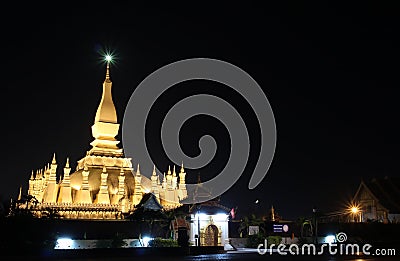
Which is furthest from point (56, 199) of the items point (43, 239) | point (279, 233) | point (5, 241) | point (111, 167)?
point (279, 233)

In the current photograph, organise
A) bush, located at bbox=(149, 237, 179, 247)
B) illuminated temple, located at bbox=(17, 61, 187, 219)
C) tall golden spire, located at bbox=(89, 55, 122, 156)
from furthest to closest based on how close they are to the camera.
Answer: tall golden spire, located at bbox=(89, 55, 122, 156) < illuminated temple, located at bbox=(17, 61, 187, 219) < bush, located at bbox=(149, 237, 179, 247)

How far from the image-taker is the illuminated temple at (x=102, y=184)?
42656 mm

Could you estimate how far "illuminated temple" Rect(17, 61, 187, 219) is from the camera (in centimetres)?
4266

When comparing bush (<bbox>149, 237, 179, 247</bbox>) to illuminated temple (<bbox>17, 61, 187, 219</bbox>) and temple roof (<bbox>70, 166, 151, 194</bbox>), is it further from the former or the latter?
temple roof (<bbox>70, 166, 151, 194</bbox>)

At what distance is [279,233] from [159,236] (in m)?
12.4

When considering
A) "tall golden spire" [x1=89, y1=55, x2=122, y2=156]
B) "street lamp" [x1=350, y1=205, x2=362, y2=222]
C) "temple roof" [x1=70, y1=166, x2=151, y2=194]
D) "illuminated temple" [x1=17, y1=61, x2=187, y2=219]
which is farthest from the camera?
"street lamp" [x1=350, y1=205, x2=362, y2=222]

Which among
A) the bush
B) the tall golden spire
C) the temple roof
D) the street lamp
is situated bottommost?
the bush

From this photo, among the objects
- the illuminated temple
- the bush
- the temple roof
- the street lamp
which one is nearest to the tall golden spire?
the illuminated temple

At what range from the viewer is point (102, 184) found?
148 feet

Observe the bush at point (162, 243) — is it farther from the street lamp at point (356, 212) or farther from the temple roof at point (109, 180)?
the street lamp at point (356, 212)

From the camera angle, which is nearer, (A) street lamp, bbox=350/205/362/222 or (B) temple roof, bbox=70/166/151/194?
(B) temple roof, bbox=70/166/151/194

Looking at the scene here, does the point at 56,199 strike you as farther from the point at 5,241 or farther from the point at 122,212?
the point at 5,241

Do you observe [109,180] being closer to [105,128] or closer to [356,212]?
[105,128]

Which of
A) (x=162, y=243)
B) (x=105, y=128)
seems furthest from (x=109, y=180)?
(x=162, y=243)
